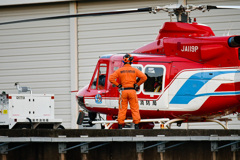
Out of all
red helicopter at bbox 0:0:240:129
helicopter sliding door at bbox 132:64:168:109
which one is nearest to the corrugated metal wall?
red helicopter at bbox 0:0:240:129

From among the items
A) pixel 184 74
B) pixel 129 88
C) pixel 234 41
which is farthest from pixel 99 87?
pixel 234 41

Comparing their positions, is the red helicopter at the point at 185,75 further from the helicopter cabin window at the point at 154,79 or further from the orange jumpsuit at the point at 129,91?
the orange jumpsuit at the point at 129,91

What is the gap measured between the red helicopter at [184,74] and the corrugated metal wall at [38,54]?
10133 millimetres

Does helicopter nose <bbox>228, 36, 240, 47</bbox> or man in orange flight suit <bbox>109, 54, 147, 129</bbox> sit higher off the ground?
helicopter nose <bbox>228, 36, 240, 47</bbox>

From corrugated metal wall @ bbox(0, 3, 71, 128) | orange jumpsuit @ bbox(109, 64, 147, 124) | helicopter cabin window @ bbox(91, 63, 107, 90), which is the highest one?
corrugated metal wall @ bbox(0, 3, 71, 128)

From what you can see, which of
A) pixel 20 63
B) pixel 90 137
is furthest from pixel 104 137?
pixel 20 63

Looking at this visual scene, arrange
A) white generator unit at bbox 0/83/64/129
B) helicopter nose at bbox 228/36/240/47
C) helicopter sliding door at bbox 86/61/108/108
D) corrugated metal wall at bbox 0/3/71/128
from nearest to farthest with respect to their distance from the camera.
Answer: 1. helicopter nose at bbox 228/36/240/47
2. helicopter sliding door at bbox 86/61/108/108
3. white generator unit at bbox 0/83/64/129
4. corrugated metal wall at bbox 0/3/71/128

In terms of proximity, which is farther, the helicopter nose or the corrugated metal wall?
the corrugated metal wall

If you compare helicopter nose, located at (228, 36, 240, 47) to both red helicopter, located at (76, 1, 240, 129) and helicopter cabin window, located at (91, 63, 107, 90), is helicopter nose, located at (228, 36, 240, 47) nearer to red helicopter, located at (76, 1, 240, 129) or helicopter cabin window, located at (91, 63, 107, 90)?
red helicopter, located at (76, 1, 240, 129)

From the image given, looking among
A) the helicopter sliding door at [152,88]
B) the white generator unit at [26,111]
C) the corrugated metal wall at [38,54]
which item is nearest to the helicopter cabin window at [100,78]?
the helicopter sliding door at [152,88]

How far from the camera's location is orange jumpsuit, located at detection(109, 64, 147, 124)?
1287 centimetres

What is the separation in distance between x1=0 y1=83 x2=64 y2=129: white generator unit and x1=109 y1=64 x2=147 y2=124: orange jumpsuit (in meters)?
5.69

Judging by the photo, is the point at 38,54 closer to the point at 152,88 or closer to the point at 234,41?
the point at 152,88

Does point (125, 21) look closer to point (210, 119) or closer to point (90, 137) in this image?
point (210, 119)
